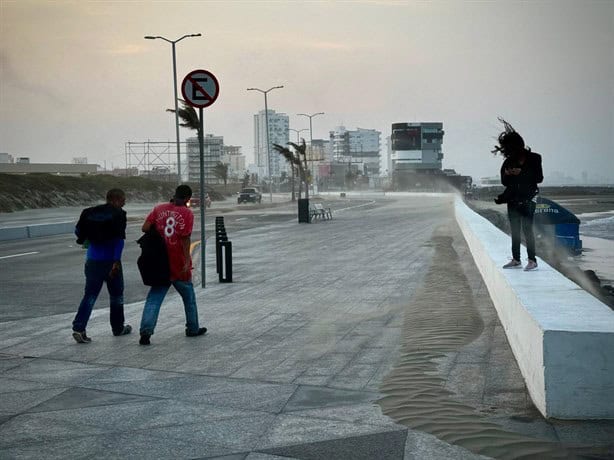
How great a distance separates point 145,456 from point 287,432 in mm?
977

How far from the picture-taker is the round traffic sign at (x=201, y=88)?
12.6m

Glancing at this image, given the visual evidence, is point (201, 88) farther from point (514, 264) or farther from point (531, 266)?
point (531, 266)

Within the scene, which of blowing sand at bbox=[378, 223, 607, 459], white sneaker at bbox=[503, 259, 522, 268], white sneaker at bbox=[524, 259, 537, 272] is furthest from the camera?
white sneaker at bbox=[503, 259, 522, 268]

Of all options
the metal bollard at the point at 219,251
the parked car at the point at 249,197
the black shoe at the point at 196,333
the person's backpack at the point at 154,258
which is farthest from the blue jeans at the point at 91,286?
the parked car at the point at 249,197

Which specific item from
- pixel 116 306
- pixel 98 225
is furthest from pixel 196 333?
pixel 98 225

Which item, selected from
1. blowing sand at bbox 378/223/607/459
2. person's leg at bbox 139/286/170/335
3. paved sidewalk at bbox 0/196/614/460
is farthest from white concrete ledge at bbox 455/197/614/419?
person's leg at bbox 139/286/170/335

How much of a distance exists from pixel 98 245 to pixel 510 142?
4865mm

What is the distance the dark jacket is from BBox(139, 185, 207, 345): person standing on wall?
372 cm

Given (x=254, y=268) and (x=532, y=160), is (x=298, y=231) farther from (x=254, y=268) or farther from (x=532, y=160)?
(x=532, y=160)

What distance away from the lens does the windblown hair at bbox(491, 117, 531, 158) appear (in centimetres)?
897

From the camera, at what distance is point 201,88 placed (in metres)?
12.7

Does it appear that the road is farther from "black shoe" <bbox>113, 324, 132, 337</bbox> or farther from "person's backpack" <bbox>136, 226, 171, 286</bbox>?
"person's backpack" <bbox>136, 226, 171, 286</bbox>

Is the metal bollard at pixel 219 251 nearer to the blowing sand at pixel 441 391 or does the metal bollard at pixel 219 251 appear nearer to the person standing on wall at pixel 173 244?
the blowing sand at pixel 441 391

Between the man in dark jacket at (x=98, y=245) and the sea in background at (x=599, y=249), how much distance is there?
49.8 ft
